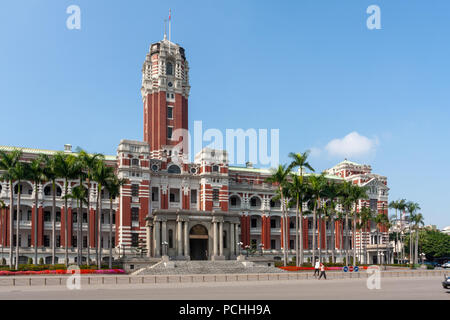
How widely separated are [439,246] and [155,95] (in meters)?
83.8

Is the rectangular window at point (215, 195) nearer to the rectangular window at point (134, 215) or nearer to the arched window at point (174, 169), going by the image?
the arched window at point (174, 169)

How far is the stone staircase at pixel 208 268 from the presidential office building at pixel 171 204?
4842 mm

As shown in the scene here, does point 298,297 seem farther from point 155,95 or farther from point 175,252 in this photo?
point 155,95

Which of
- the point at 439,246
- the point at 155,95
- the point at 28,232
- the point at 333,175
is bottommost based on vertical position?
the point at 439,246

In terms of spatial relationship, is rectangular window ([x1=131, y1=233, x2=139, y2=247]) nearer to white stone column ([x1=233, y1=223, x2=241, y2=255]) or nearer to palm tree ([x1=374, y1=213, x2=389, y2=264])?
white stone column ([x1=233, y1=223, x2=241, y2=255])

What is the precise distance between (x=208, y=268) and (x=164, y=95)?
36.5 m

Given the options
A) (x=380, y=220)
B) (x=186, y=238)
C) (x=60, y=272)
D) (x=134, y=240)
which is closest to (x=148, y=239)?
(x=186, y=238)

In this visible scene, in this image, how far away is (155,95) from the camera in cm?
9038

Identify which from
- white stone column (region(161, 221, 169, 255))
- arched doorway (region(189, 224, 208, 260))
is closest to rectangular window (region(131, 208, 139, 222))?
arched doorway (region(189, 224, 208, 260))

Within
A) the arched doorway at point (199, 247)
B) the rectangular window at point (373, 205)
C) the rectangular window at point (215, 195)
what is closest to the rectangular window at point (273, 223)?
the rectangular window at point (215, 195)

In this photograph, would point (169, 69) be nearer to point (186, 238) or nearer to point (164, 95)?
point (164, 95)

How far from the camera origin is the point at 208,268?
6650 cm
